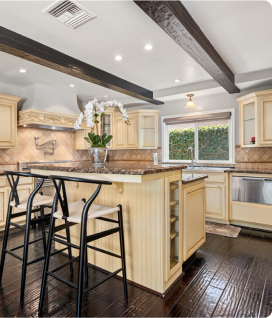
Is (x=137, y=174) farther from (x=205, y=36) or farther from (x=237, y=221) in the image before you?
(x=237, y=221)

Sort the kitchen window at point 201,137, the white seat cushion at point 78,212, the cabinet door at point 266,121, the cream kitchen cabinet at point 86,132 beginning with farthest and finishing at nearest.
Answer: the cream kitchen cabinet at point 86,132 < the kitchen window at point 201,137 < the cabinet door at point 266,121 < the white seat cushion at point 78,212

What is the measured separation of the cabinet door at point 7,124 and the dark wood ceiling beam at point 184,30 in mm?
2831

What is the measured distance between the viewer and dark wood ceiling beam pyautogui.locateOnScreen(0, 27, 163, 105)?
222 cm

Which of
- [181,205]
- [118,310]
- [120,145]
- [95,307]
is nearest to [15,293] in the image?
[95,307]

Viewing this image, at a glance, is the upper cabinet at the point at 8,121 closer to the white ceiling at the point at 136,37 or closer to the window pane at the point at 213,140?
the white ceiling at the point at 136,37

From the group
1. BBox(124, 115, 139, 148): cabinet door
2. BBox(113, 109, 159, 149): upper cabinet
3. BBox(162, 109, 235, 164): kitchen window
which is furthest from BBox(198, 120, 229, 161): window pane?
BBox(124, 115, 139, 148): cabinet door

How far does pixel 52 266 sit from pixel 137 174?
5.08 feet

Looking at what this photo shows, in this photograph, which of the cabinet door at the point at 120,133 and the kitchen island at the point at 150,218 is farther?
the cabinet door at the point at 120,133

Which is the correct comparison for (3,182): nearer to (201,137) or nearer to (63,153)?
(63,153)

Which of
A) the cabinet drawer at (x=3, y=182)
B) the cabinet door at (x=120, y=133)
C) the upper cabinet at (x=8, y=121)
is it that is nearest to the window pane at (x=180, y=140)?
the cabinet door at (x=120, y=133)

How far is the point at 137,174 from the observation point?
5.00 ft

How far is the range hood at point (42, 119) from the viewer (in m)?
3.75

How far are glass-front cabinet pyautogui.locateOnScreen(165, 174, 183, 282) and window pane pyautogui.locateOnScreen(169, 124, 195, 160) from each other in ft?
9.36

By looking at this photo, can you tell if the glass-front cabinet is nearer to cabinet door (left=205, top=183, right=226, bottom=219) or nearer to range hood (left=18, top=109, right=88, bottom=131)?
cabinet door (left=205, top=183, right=226, bottom=219)
